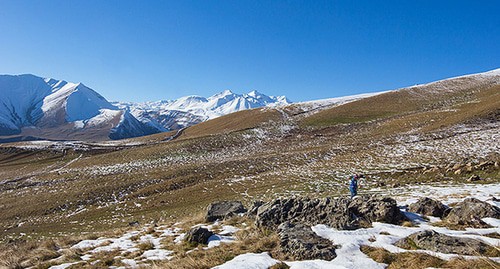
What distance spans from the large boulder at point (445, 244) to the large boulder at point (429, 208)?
13.3ft

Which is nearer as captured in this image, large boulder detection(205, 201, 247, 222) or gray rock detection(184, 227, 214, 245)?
gray rock detection(184, 227, 214, 245)

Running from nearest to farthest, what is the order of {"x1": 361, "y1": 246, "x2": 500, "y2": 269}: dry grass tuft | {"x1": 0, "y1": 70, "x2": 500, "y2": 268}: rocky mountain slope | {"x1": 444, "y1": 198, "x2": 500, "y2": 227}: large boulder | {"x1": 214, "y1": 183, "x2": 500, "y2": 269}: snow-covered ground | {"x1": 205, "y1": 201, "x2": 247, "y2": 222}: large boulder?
1. {"x1": 361, "y1": 246, "x2": 500, "y2": 269}: dry grass tuft
2. {"x1": 214, "y1": 183, "x2": 500, "y2": 269}: snow-covered ground
3. {"x1": 0, "y1": 70, "x2": 500, "y2": 268}: rocky mountain slope
4. {"x1": 444, "y1": 198, "x2": 500, "y2": 227}: large boulder
5. {"x1": 205, "y1": 201, "x2": 247, "y2": 222}: large boulder

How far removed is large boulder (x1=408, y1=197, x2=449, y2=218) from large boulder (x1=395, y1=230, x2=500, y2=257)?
13.3 feet

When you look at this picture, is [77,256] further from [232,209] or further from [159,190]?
[159,190]

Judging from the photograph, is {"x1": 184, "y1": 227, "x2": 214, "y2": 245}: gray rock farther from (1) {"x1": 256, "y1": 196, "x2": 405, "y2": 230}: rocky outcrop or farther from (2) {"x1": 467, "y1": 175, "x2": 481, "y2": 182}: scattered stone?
(2) {"x1": 467, "y1": 175, "x2": 481, "y2": 182}: scattered stone

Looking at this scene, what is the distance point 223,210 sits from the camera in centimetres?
1538

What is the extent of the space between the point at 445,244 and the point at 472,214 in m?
3.91

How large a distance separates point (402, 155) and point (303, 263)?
100ft

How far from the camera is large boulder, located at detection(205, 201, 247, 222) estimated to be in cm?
1476

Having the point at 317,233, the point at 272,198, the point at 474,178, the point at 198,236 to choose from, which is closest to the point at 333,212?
the point at 317,233

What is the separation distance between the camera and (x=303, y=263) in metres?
6.92

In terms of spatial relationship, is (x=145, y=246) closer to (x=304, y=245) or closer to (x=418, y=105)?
(x=304, y=245)

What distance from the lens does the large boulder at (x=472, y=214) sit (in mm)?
9258

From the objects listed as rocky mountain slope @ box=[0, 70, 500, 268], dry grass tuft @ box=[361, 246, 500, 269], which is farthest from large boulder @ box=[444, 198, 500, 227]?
dry grass tuft @ box=[361, 246, 500, 269]
